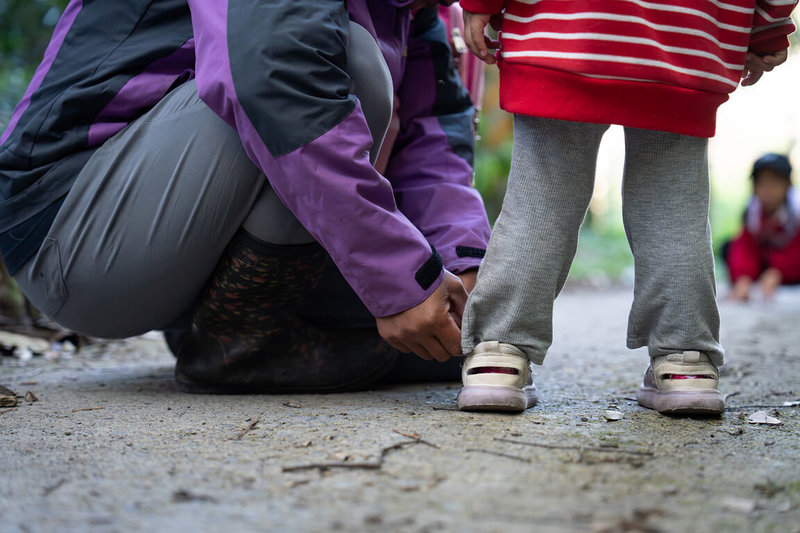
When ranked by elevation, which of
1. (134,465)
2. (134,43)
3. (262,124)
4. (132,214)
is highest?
(134,43)

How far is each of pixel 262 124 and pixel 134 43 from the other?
0.34 m

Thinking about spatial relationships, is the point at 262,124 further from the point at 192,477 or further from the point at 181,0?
the point at 192,477

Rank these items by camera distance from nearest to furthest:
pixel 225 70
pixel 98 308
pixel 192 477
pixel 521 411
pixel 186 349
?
1. pixel 192 477
2. pixel 225 70
3. pixel 521 411
4. pixel 98 308
5. pixel 186 349

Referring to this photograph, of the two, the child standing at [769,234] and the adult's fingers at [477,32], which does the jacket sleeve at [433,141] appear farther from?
the child standing at [769,234]

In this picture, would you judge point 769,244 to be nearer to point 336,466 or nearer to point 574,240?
point 574,240

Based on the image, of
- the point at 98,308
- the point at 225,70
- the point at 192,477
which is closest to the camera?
the point at 192,477

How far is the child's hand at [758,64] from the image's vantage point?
Answer: 1404 millimetres

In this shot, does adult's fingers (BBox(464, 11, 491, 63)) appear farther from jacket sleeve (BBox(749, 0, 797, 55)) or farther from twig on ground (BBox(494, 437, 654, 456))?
twig on ground (BBox(494, 437, 654, 456))

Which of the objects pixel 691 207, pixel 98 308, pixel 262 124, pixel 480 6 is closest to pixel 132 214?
pixel 98 308

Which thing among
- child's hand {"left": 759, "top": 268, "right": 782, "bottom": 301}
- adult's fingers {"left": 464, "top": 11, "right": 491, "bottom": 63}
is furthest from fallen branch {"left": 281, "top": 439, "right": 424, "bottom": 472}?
child's hand {"left": 759, "top": 268, "right": 782, "bottom": 301}

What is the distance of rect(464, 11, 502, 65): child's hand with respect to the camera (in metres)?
1.32

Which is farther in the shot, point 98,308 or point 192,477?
point 98,308

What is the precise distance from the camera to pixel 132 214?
1.36 m

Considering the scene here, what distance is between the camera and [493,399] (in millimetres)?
1272
